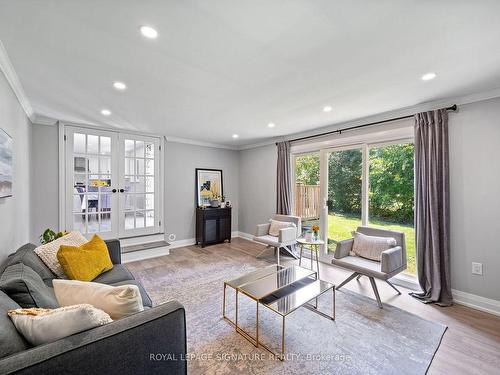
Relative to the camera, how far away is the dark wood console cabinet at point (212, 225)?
485 centimetres

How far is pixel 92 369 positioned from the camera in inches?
36.8

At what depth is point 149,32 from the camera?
1508 millimetres

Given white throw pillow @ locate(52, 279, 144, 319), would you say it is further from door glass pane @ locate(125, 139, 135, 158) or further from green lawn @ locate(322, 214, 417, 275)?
door glass pane @ locate(125, 139, 135, 158)

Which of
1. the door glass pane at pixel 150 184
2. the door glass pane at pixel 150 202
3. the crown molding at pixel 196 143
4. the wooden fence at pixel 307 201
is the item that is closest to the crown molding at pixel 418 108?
the wooden fence at pixel 307 201

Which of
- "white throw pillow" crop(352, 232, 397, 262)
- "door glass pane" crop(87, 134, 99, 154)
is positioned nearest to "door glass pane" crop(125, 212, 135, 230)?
"door glass pane" crop(87, 134, 99, 154)

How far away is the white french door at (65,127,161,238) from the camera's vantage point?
377 cm

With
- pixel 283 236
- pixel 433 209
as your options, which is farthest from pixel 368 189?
pixel 283 236

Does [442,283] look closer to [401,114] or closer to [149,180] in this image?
[401,114]

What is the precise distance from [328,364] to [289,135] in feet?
12.1

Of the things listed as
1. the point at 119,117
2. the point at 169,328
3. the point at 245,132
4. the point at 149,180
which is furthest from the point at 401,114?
the point at 149,180

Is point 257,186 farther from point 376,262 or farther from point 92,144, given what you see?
point 92,144

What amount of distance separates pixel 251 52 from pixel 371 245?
2.57 meters

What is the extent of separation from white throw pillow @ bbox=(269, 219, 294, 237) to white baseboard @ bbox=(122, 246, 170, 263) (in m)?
1.99

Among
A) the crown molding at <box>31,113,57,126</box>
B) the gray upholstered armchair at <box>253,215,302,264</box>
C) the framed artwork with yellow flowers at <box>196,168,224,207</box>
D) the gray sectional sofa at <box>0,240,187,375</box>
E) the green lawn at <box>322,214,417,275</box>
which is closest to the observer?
the gray sectional sofa at <box>0,240,187,375</box>
